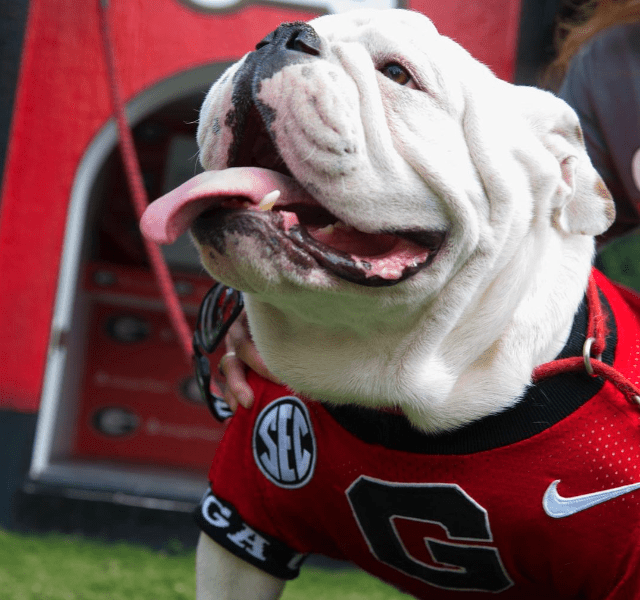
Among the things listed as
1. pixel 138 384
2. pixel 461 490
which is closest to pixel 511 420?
pixel 461 490

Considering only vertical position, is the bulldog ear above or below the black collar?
above

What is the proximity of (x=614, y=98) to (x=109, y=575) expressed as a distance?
8.24 ft

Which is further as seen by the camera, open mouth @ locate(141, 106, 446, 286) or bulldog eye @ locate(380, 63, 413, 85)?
bulldog eye @ locate(380, 63, 413, 85)

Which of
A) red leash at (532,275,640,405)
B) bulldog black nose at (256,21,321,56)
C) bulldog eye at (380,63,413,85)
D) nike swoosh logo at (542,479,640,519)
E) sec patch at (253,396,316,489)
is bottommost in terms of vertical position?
sec patch at (253,396,316,489)

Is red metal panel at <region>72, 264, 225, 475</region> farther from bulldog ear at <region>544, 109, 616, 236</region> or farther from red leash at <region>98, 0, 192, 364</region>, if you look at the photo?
bulldog ear at <region>544, 109, 616, 236</region>

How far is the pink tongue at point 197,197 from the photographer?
1172 millimetres

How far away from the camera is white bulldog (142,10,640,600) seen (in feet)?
3.94

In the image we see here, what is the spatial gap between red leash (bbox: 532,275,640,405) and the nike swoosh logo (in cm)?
16

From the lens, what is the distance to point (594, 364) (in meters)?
1.35

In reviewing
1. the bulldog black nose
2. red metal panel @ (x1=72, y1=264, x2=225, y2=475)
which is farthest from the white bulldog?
red metal panel @ (x1=72, y1=264, x2=225, y2=475)

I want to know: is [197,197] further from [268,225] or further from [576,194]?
[576,194]

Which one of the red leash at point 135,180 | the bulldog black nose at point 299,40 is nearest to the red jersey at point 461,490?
the bulldog black nose at point 299,40

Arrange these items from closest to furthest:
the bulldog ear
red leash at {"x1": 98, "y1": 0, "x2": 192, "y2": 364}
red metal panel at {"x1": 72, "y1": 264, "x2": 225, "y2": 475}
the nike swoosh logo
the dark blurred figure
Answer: the nike swoosh logo < the bulldog ear < the dark blurred figure < red leash at {"x1": 98, "y1": 0, "x2": 192, "y2": 364} < red metal panel at {"x1": 72, "y1": 264, "x2": 225, "y2": 475}

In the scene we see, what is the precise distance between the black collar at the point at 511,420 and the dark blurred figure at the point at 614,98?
27.8 inches
